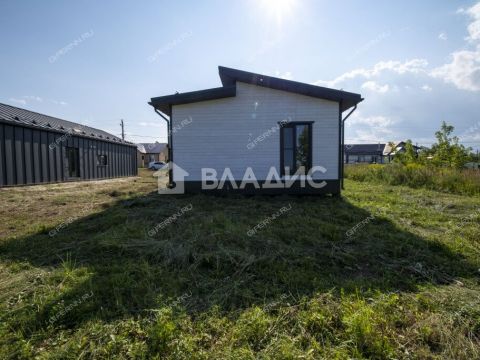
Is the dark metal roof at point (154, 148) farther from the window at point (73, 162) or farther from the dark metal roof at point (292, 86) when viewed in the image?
the dark metal roof at point (292, 86)

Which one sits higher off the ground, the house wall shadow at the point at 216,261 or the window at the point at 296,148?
the window at the point at 296,148

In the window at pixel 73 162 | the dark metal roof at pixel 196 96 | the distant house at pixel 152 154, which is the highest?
the distant house at pixel 152 154

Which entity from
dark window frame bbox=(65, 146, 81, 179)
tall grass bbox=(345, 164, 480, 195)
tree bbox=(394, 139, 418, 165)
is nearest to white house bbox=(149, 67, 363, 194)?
tall grass bbox=(345, 164, 480, 195)

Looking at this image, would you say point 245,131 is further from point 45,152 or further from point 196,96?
point 45,152

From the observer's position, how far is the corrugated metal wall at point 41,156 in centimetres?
948

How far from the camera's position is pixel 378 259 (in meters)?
3.27

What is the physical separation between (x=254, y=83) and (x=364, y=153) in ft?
206

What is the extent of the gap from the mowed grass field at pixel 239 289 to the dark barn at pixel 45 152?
6809 millimetres

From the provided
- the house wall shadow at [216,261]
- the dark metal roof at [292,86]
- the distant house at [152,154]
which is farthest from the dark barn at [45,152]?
the distant house at [152,154]

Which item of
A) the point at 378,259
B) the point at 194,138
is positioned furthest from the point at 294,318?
the point at 194,138

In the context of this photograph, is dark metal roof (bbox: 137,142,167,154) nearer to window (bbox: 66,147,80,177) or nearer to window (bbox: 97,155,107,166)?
window (bbox: 97,155,107,166)

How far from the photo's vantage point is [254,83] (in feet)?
24.0

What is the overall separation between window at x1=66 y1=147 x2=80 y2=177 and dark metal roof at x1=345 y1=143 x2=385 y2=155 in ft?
205

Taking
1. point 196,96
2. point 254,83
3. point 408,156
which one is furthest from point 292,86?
point 408,156
